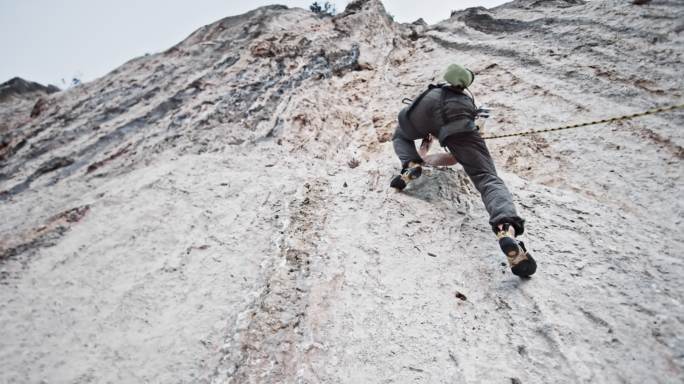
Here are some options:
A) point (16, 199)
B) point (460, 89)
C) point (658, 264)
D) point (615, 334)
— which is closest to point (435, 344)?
point (615, 334)

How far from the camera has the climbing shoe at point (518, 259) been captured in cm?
254

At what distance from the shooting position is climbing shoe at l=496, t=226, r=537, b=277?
8.32 ft

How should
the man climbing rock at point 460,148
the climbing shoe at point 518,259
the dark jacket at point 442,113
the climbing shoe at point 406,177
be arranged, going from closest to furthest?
the climbing shoe at point 518,259
the man climbing rock at point 460,148
the dark jacket at point 442,113
the climbing shoe at point 406,177

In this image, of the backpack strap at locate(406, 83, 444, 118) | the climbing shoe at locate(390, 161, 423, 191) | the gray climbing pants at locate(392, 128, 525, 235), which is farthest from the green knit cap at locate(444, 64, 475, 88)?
the climbing shoe at locate(390, 161, 423, 191)

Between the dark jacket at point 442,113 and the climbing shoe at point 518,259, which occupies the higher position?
the dark jacket at point 442,113

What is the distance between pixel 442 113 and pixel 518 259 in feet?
5.05

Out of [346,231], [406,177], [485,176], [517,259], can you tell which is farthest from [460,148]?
[346,231]

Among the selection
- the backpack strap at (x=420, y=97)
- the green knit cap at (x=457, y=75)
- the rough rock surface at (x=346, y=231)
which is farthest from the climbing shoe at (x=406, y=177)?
the green knit cap at (x=457, y=75)

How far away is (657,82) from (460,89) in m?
3.30

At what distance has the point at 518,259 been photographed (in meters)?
2.55

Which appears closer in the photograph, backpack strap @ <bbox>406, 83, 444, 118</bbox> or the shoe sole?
the shoe sole

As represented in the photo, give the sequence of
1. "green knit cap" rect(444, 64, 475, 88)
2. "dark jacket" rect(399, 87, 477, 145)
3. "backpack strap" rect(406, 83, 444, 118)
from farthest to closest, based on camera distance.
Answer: "backpack strap" rect(406, 83, 444, 118), "green knit cap" rect(444, 64, 475, 88), "dark jacket" rect(399, 87, 477, 145)

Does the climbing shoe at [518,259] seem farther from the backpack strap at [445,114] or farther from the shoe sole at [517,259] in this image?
the backpack strap at [445,114]

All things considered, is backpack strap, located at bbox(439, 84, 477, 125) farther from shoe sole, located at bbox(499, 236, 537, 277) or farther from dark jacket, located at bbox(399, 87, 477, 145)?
shoe sole, located at bbox(499, 236, 537, 277)
